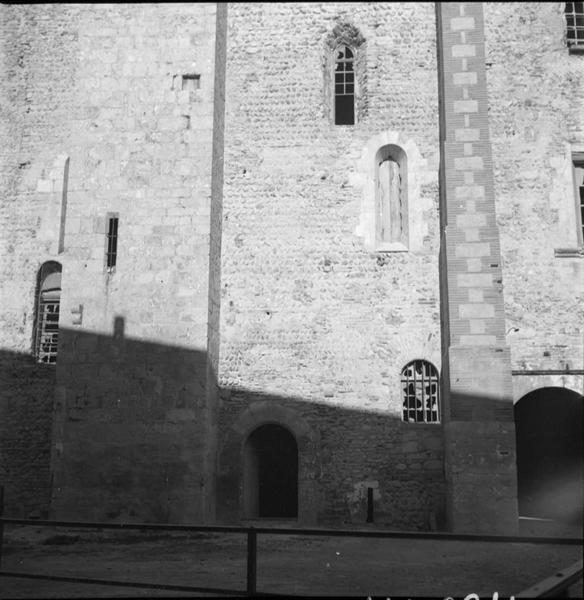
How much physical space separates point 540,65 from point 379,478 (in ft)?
25.6

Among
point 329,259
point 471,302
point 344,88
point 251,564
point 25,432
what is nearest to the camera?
point 251,564

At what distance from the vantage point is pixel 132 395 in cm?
1236

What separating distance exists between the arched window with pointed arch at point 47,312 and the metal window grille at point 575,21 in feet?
34.2

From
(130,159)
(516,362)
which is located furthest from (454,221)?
(130,159)

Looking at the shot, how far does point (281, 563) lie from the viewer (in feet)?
29.6

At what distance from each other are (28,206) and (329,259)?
6066 mm

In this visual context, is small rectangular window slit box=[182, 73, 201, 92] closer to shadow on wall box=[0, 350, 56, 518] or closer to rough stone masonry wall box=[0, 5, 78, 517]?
rough stone masonry wall box=[0, 5, 78, 517]

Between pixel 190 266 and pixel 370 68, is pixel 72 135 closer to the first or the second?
pixel 190 266

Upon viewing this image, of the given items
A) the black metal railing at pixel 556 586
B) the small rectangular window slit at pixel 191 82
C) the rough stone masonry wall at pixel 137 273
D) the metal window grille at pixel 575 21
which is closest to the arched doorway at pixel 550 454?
the metal window grille at pixel 575 21

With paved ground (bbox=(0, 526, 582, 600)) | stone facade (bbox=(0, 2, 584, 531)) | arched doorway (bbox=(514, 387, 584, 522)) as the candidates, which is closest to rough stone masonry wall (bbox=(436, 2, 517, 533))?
stone facade (bbox=(0, 2, 584, 531))

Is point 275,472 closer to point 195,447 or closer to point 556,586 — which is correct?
point 195,447

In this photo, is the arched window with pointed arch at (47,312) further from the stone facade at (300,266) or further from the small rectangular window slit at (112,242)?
the small rectangular window slit at (112,242)

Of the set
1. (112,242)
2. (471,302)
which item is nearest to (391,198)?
(471,302)

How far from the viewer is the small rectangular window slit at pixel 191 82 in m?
13.3
